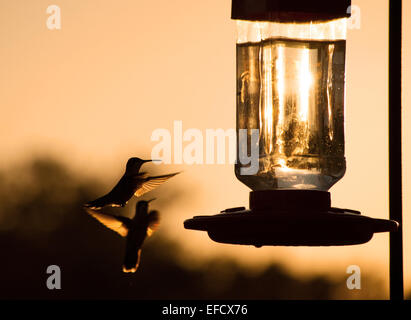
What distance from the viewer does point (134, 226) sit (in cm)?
408

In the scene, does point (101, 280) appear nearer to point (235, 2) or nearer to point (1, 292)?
point (1, 292)

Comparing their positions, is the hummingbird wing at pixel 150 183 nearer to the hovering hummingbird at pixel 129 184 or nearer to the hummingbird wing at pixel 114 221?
the hovering hummingbird at pixel 129 184

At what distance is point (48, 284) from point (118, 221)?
17707 millimetres

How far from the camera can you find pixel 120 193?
418 centimetres

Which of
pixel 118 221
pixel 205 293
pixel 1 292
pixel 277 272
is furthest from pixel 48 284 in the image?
pixel 118 221

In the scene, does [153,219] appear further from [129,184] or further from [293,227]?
[293,227]

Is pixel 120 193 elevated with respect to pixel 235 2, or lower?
lower

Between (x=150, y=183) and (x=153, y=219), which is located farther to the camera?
(x=150, y=183)

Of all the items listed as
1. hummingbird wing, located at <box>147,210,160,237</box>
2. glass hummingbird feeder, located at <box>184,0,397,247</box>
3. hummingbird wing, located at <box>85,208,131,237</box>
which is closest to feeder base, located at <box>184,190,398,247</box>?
hummingbird wing, located at <box>147,210,160,237</box>

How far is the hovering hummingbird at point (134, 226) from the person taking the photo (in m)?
4.03

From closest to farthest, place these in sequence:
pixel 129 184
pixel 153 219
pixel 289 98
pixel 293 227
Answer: pixel 293 227 < pixel 153 219 < pixel 129 184 < pixel 289 98

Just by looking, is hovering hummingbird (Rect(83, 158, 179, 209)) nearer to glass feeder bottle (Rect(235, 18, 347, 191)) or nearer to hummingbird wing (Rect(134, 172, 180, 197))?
hummingbird wing (Rect(134, 172, 180, 197))

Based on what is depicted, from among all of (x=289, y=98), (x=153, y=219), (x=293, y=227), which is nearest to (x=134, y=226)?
(x=153, y=219)
